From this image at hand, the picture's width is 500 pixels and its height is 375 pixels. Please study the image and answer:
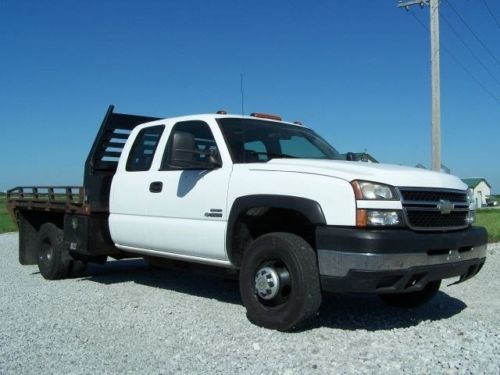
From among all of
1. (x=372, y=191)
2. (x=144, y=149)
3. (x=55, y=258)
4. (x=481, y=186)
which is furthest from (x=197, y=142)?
(x=481, y=186)

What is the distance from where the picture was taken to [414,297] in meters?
6.08

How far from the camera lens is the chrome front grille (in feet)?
15.3

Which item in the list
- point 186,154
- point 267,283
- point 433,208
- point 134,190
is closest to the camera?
point 433,208

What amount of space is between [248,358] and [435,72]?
39.8 feet

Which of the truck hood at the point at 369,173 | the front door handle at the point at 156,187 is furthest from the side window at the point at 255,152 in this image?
the front door handle at the point at 156,187

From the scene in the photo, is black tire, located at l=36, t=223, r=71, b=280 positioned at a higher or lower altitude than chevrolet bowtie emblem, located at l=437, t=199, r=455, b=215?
lower

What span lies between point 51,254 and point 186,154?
4004mm

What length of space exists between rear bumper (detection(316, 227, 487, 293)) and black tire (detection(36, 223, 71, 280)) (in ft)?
16.0

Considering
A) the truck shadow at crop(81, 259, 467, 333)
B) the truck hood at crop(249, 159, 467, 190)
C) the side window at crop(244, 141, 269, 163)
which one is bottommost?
the truck shadow at crop(81, 259, 467, 333)

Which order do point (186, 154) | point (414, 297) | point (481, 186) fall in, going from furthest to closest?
point (481, 186), point (414, 297), point (186, 154)

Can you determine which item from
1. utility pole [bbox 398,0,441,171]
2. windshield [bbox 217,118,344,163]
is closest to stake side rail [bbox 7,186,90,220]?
windshield [bbox 217,118,344,163]

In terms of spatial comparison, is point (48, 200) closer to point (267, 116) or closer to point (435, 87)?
point (267, 116)

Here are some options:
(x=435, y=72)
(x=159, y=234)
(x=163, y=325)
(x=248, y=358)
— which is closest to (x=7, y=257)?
(x=159, y=234)

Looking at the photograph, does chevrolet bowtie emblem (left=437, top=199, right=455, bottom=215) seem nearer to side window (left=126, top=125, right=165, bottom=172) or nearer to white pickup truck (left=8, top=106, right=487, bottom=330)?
white pickup truck (left=8, top=106, right=487, bottom=330)
